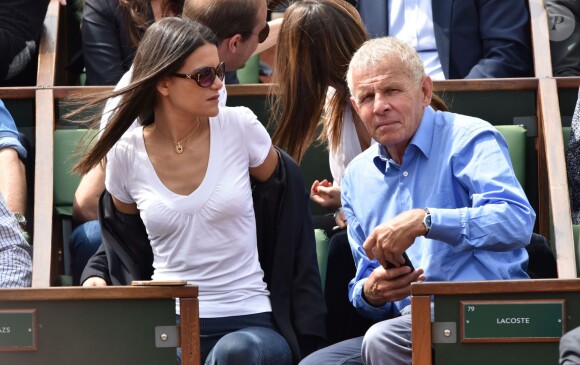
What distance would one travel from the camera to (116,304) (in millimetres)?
2803

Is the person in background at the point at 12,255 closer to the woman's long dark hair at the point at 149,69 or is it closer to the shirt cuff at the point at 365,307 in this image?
the woman's long dark hair at the point at 149,69

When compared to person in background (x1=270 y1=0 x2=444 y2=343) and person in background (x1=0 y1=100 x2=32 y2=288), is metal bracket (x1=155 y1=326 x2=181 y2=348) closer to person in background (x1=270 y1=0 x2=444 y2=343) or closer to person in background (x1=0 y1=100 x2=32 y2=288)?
person in background (x1=0 y1=100 x2=32 y2=288)

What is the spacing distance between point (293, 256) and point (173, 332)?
64cm

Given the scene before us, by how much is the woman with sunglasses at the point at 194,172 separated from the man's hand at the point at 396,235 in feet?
1.30

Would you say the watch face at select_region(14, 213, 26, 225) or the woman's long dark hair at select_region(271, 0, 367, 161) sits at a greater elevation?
the woman's long dark hair at select_region(271, 0, 367, 161)

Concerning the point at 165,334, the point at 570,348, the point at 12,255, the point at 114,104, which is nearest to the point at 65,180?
the point at 114,104

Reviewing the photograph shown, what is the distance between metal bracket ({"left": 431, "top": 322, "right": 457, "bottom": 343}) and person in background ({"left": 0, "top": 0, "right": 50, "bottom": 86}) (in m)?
2.43

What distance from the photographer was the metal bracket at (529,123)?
4215 millimetres

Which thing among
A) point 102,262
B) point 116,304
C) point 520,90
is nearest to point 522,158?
point 520,90

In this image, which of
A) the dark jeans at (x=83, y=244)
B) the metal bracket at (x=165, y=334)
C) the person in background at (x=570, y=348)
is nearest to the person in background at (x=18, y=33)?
the dark jeans at (x=83, y=244)

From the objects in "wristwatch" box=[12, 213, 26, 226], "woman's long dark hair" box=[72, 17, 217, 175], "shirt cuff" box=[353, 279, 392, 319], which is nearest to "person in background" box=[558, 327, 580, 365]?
"shirt cuff" box=[353, 279, 392, 319]

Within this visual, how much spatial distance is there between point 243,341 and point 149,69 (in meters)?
0.85

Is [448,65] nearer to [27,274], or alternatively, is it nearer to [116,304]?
[27,274]

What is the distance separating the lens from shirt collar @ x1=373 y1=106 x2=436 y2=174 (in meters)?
3.23
